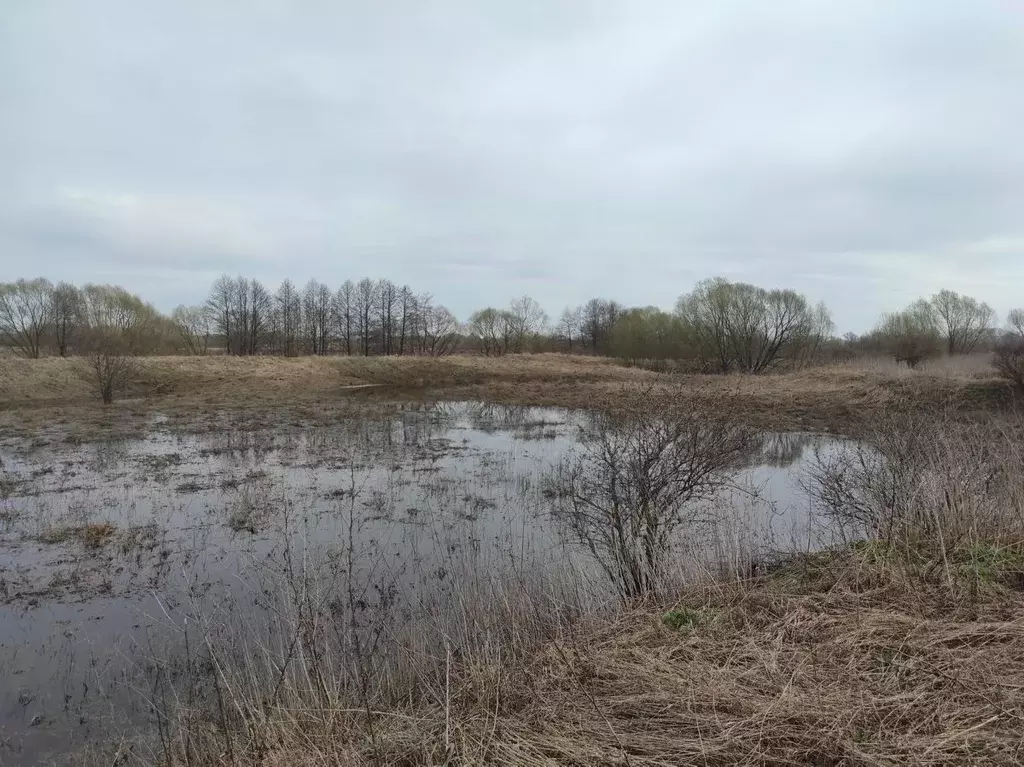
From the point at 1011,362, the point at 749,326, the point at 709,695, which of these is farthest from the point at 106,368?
the point at 749,326

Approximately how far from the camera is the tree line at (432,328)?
44.2m

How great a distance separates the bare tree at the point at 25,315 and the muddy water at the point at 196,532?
112 ft

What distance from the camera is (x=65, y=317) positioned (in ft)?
145

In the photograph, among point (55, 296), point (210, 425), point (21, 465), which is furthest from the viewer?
point (55, 296)

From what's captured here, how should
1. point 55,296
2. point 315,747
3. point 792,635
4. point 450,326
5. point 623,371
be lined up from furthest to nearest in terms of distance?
point 450,326
point 623,371
point 55,296
point 792,635
point 315,747

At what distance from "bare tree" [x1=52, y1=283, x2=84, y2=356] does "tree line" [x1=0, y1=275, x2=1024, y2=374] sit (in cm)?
9

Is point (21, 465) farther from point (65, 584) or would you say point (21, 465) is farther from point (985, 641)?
point (985, 641)

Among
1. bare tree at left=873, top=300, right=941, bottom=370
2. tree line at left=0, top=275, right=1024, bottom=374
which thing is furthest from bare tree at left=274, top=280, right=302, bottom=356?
bare tree at left=873, top=300, right=941, bottom=370

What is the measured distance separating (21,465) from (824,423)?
26.2m

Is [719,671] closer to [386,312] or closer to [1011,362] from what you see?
[1011,362]

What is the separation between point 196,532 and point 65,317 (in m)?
46.7

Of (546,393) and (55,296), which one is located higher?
(55,296)

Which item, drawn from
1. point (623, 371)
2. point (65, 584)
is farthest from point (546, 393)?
point (65, 584)

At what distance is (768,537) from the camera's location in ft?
25.9
